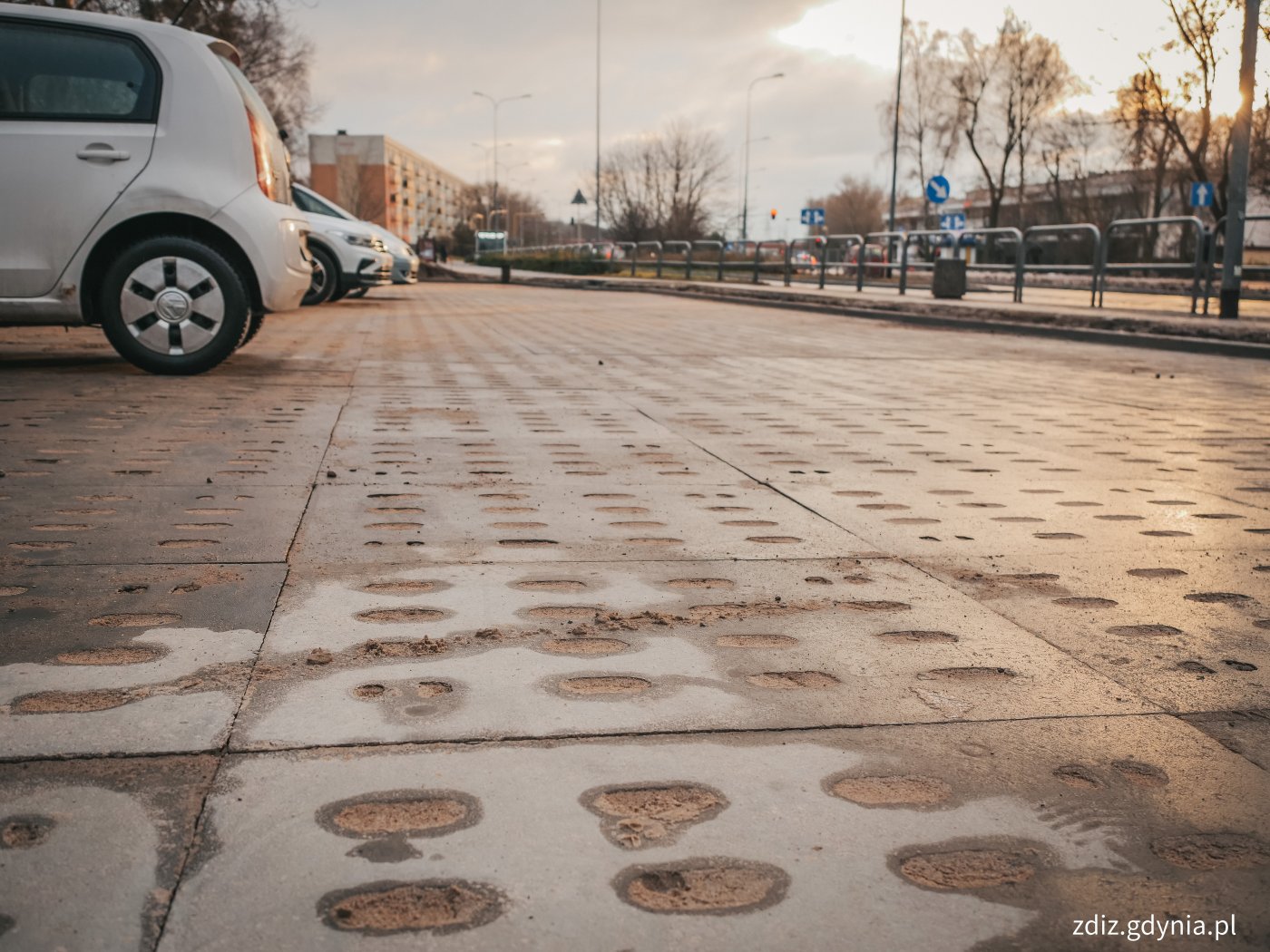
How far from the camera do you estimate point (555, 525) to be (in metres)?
3.68

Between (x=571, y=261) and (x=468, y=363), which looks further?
(x=571, y=261)

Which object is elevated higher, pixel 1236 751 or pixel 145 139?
pixel 145 139

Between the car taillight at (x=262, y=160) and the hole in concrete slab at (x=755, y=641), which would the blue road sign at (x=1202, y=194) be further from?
the hole in concrete slab at (x=755, y=641)

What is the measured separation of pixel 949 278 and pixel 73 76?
15.6 meters

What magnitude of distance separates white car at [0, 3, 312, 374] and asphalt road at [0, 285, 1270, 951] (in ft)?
5.61

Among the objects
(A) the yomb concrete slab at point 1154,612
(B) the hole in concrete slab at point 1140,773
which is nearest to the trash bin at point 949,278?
(A) the yomb concrete slab at point 1154,612

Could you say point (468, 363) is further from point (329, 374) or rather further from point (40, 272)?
point (40, 272)

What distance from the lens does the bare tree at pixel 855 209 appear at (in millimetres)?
90688

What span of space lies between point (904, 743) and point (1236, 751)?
578 millimetres

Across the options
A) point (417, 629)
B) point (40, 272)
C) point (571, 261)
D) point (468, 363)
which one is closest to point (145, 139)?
point (40, 272)

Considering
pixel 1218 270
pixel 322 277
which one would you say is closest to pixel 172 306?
pixel 322 277

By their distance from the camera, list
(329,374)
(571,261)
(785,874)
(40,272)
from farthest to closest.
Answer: (571,261) → (329,374) → (40,272) → (785,874)

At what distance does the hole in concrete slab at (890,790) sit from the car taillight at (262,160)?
6.08m

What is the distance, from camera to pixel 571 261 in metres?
38.6
